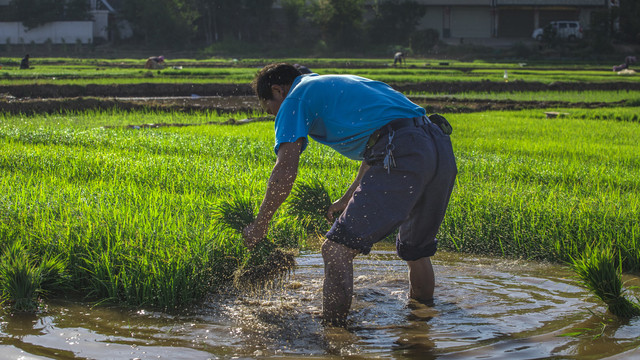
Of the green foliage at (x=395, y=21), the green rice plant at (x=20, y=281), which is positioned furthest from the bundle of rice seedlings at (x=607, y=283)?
the green foliage at (x=395, y=21)

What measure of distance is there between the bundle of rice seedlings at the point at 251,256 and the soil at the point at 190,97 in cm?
1014

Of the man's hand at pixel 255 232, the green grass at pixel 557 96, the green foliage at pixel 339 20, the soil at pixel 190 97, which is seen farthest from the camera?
the green foliage at pixel 339 20

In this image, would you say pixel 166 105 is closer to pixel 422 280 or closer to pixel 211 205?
pixel 211 205

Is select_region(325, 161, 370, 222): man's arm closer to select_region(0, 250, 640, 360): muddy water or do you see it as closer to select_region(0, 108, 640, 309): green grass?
select_region(0, 108, 640, 309): green grass

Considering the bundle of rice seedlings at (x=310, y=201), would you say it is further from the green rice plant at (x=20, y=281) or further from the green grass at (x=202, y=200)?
the green rice plant at (x=20, y=281)

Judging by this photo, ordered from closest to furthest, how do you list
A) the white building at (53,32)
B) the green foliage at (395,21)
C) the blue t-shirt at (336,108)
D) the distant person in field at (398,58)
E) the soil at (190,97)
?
the blue t-shirt at (336,108)
the soil at (190,97)
the distant person in field at (398,58)
the white building at (53,32)
the green foliage at (395,21)

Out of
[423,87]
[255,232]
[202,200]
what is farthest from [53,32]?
[255,232]

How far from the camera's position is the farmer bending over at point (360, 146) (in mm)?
2801

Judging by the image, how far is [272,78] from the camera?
2.95m

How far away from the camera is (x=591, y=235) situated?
172 inches

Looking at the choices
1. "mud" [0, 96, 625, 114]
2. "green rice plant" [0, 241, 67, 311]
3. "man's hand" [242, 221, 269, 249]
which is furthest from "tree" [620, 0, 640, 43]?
"green rice plant" [0, 241, 67, 311]

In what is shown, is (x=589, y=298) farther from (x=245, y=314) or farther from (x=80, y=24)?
(x=80, y=24)

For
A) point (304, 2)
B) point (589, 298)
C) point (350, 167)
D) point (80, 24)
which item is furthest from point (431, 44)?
point (589, 298)

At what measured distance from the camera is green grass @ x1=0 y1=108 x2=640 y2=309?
3.60m
